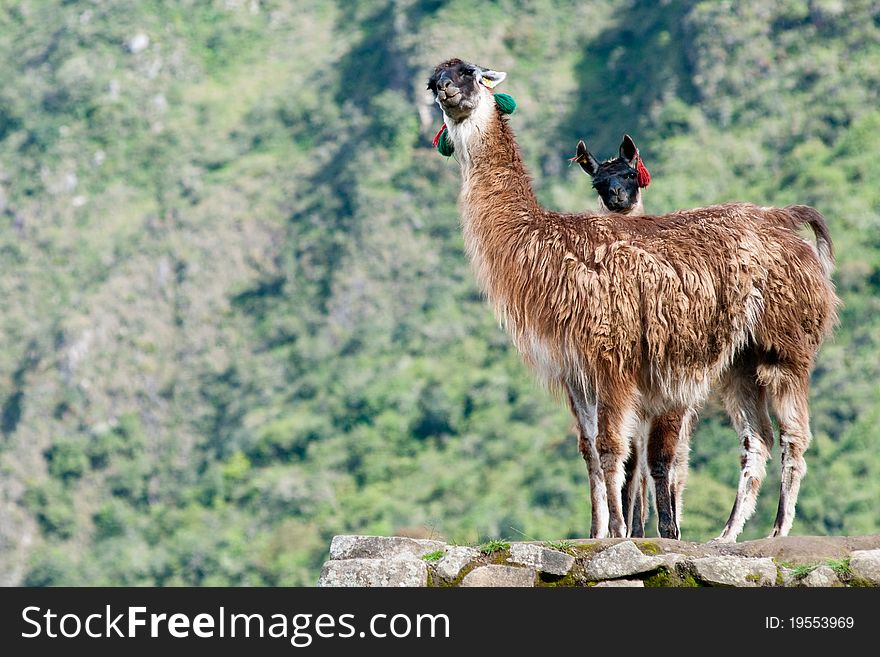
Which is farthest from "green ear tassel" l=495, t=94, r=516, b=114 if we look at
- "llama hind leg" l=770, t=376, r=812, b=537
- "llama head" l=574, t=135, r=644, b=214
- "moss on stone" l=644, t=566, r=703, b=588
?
"moss on stone" l=644, t=566, r=703, b=588

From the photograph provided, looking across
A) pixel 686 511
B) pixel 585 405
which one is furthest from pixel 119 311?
pixel 585 405

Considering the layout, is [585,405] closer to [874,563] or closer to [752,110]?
[874,563]

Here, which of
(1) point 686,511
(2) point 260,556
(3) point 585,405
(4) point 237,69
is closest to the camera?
(3) point 585,405

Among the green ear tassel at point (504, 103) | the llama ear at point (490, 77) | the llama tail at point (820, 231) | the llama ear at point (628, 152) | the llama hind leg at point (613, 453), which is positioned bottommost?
the llama hind leg at point (613, 453)

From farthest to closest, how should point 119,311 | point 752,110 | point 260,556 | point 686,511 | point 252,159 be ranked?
1. point 252,159
2. point 119,311
3. point 752,110
4. point 260,556
5. point 686,511

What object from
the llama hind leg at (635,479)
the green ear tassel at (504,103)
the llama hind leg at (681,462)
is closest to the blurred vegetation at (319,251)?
the llama hind leg at (681,462)

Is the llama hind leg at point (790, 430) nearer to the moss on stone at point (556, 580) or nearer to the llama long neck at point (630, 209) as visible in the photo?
the moss on stone at point (556, 580)

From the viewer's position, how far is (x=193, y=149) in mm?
97812

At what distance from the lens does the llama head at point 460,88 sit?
42.7 feet

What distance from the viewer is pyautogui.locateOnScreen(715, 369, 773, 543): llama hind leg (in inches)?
504

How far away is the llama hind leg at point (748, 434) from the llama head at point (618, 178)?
216 centimetres

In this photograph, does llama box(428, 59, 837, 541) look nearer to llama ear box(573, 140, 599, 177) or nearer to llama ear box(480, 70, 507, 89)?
llama ear box(480, 70, 507, 89)

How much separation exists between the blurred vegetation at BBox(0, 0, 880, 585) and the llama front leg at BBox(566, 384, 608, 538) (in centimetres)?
4302
